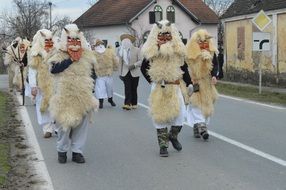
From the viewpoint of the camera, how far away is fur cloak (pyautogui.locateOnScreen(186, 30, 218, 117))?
10.3m

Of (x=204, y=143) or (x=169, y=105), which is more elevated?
(x=169, y=105)

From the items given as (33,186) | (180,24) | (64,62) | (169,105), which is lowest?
(33,186)

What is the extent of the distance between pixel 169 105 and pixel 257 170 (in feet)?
5.82

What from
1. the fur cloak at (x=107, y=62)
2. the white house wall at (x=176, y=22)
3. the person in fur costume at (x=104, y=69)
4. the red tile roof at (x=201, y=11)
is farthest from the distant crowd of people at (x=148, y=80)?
the red tile roof at (x=201, y=11)

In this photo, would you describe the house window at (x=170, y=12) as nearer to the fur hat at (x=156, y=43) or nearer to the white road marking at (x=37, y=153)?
the white road marking at (x=37, y=153)

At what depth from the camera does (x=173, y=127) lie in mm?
9117

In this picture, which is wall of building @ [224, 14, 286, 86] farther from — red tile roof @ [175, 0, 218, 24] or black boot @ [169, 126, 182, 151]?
red tile roof @ [175, 0, 218, 24]

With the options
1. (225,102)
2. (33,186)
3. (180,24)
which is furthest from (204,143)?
(180,24)

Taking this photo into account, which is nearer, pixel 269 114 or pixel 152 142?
pixel 152 142

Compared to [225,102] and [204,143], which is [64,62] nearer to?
[204,143]

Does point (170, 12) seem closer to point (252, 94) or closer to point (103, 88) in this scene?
point (252, 94)

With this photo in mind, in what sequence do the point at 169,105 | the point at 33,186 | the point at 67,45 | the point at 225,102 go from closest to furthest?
1. the point at 33,186
2. the point at 67,45
3. the point at 169,105
4. the point at 225,102

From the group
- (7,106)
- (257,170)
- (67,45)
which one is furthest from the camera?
(7,106)

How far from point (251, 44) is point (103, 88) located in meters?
15.0
